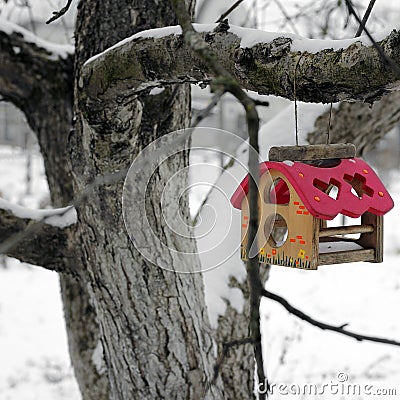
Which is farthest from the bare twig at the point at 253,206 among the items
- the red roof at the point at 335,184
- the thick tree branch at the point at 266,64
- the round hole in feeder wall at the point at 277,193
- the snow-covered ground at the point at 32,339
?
the snow-covered ground at the point at 32,339

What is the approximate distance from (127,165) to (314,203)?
0.62m

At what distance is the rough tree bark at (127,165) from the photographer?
45.4 inches

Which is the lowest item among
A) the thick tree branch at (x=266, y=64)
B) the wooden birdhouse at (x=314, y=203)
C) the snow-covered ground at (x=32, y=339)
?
the snow-covered ground at (x=32, y=339)

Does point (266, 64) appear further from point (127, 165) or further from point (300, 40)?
point (127, 165)

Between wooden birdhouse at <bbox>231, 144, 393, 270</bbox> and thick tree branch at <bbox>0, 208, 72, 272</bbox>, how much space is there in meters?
0.77

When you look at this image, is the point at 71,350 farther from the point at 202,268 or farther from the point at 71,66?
the point at 71,66

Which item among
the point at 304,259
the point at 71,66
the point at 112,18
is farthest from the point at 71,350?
the point at 304,259

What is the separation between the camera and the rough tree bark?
115 cm

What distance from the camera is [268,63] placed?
38.9 inches

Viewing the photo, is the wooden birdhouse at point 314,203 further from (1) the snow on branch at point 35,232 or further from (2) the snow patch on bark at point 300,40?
(1) the snow on branch at point 35,232

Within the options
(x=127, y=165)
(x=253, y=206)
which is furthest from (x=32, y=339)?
(x=253, y=206)

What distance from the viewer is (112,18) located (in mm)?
1508

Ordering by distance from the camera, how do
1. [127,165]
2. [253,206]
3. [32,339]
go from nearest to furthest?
[253,206]
[127,165]
[32,339]

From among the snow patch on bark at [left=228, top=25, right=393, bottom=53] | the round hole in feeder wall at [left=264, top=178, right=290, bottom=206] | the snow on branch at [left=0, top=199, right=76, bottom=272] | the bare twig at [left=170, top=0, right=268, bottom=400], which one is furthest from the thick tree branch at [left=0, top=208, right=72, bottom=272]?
the bare twig at [left=170, top=0, right=268, bottom=400]
